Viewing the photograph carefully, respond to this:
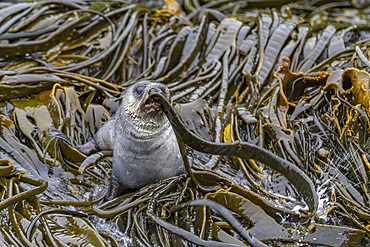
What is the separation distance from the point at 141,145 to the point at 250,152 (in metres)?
0.90

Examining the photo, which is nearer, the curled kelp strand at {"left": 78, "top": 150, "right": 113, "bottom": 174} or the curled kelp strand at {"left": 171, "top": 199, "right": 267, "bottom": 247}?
the curled kelp strand at {"left": 171, "top": 199, "right": 267, "bottom": 247}

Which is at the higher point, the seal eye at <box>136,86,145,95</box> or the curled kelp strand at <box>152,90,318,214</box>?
the seal eye at <box>136,86,145,95</box>

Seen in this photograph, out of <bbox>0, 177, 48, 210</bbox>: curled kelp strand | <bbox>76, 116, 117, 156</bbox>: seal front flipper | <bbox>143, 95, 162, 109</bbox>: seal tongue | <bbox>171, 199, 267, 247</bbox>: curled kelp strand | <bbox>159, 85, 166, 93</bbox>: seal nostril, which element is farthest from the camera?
<bbox>76, 116, 117, 156</bbox>: seal front flipper


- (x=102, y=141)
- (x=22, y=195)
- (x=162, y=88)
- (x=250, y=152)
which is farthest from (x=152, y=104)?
(x=22, y=195)

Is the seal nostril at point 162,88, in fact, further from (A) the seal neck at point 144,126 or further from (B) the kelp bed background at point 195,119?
(B) the kelp bed background at point 195,119

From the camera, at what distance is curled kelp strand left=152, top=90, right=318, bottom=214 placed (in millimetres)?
2822

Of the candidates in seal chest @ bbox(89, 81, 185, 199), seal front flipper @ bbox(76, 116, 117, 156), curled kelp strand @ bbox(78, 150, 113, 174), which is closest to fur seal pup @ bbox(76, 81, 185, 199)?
seal chest @ bbox(89, 81, 185, 199)

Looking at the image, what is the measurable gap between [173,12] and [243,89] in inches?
70.5

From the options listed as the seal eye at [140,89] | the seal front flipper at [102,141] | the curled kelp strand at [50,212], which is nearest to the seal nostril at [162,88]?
the seal eye at [140,89]

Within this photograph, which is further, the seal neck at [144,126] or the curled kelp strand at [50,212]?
the seal neck at [144,126]

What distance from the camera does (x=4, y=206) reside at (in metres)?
3.05

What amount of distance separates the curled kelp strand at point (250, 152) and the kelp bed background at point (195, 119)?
2 cm

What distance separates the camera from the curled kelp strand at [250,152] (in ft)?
9.26

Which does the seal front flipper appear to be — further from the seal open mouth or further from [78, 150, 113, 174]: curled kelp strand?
the seal open mouth
